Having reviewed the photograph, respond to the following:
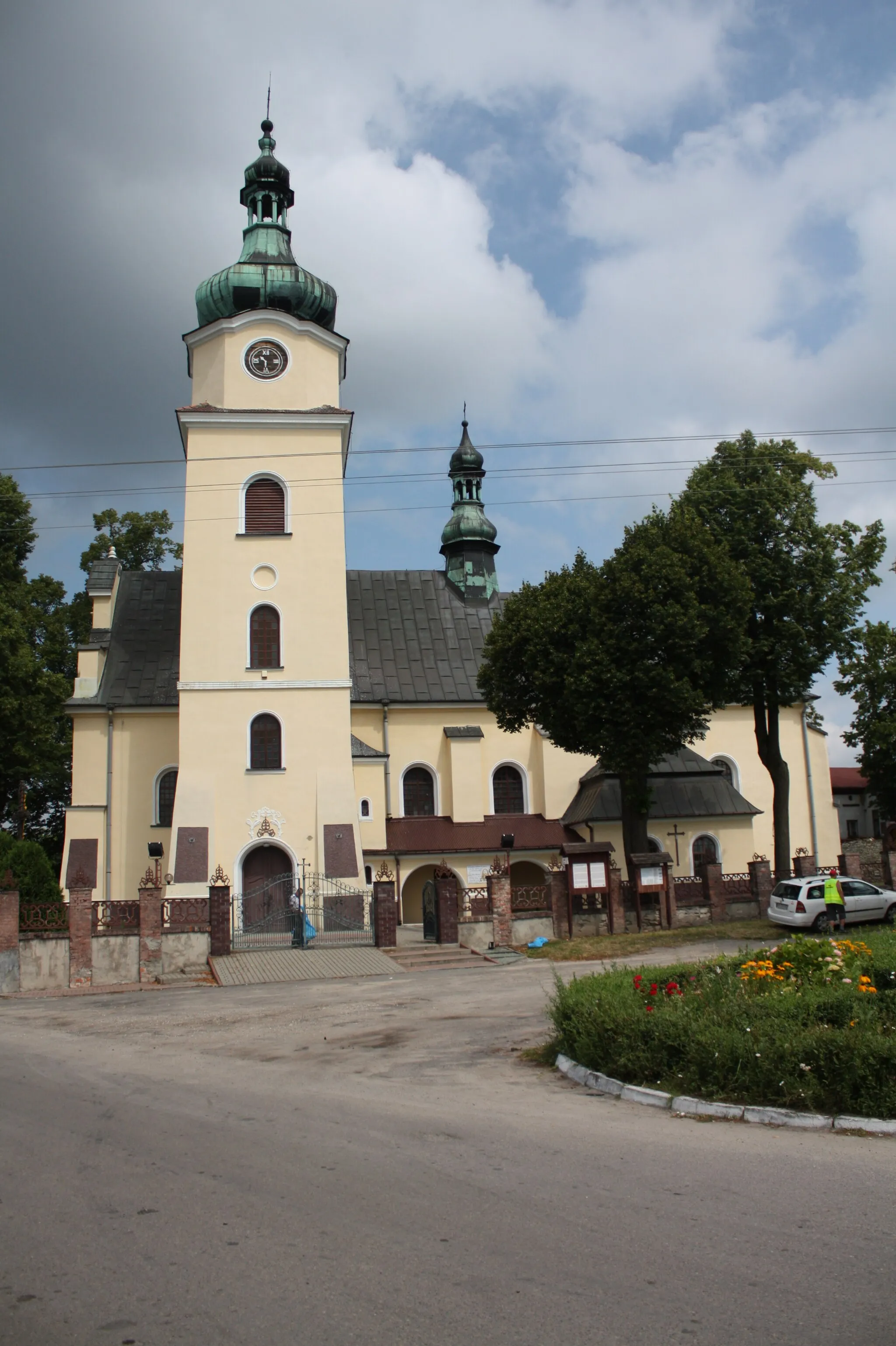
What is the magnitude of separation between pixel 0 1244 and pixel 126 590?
98.7 feet

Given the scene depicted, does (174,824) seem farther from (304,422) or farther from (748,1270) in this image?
(748,1270)

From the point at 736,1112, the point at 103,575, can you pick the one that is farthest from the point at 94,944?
the point at 736,1112

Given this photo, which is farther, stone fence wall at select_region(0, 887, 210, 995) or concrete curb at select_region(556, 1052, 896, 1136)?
stone fence wall at select_region(0, 887, 210, 995)

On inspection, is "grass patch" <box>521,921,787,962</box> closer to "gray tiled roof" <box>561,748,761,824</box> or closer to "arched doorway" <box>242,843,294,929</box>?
"arched doorway" <box>242,843,294,929</box>

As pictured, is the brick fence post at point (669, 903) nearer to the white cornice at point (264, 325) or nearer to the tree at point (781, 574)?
the tree at point (781, 574)

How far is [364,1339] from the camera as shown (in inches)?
182

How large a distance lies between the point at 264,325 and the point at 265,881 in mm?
15486

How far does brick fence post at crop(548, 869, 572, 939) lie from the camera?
24.8m

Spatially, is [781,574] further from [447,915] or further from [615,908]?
[447,915]

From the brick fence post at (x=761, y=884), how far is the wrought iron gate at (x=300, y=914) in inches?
377

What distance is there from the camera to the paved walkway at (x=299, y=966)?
2084 cm

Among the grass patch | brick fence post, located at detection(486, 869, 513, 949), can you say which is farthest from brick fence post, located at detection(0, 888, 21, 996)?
the grass patch

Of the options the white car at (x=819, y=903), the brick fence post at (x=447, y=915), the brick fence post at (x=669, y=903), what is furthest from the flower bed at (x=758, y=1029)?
the brick fence post at (x=669, y=903)

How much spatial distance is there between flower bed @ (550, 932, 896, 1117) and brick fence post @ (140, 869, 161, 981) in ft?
40.5
